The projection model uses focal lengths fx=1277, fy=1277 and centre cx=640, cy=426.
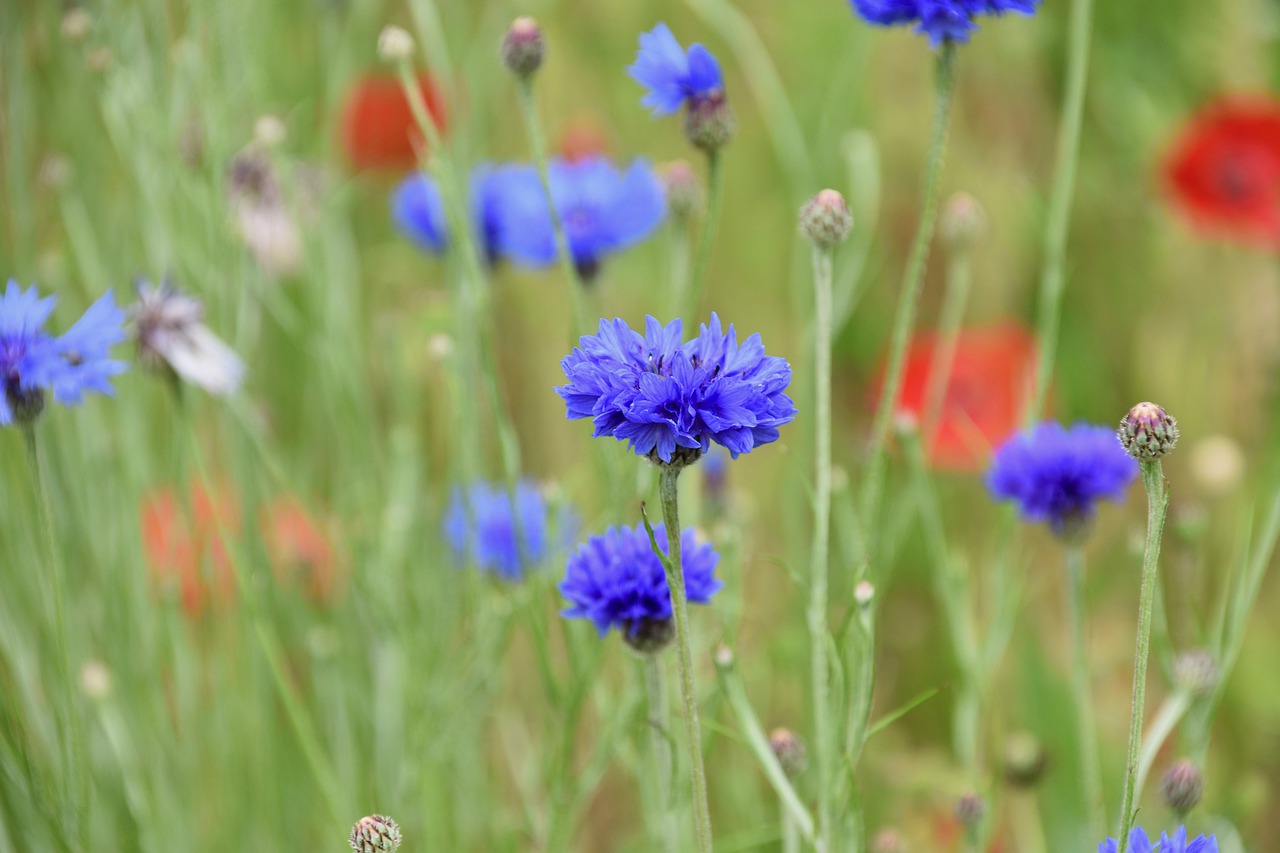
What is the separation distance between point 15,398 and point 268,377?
0.63 m

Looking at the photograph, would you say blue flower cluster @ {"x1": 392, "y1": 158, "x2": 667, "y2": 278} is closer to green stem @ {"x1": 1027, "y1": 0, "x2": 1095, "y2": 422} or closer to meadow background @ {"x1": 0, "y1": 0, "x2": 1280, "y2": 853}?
meadow background @ {"x1": 0, "y1": 0, "x2": 1280, "y2": 853}

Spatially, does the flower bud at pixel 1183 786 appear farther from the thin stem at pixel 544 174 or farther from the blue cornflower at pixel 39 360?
the blue cornflower at pixel 39 360

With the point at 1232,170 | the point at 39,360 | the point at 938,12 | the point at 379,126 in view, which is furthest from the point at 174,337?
the point at 1232,170

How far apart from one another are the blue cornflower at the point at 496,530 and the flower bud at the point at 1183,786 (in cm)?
30

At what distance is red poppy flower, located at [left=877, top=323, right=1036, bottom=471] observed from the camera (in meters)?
0.95

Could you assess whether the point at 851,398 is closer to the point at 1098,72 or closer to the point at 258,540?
the point at 1098,72

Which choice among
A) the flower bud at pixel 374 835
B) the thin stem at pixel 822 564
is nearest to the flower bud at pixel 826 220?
the thin stem at pixel 822 564

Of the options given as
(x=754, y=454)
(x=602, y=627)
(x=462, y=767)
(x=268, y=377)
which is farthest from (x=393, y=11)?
(x=602, y=627)

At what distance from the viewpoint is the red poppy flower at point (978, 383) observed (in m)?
0.95

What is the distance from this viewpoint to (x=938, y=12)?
1.53 feet

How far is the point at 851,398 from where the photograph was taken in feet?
3.99

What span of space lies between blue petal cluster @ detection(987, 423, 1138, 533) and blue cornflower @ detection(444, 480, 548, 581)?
9.2 inches

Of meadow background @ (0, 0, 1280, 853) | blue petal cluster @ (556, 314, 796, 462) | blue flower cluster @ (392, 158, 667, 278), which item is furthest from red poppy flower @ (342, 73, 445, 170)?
blue petal cluster @ (556, 314, 796, 462)

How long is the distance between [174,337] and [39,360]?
15cm
